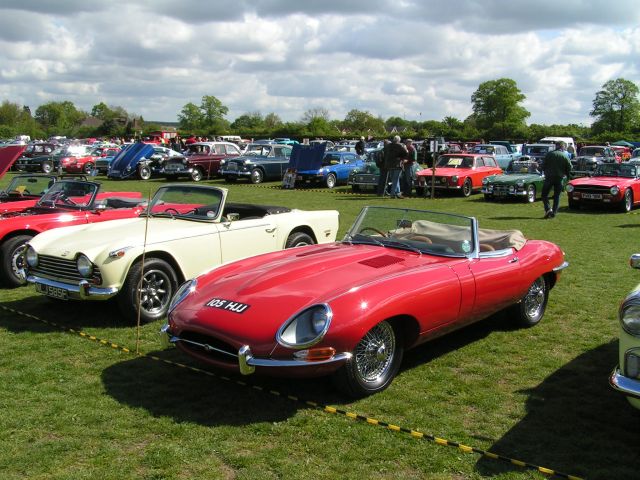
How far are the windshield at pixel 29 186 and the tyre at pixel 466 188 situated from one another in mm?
13568

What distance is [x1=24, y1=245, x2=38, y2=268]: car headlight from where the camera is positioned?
266 inches

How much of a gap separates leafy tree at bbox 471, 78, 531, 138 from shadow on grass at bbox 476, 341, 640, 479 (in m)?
93.2

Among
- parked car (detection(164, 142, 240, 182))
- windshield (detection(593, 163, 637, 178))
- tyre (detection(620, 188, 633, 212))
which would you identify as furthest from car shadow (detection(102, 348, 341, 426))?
parked car (detection(164, 142, 240, 182))

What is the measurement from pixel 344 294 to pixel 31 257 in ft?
13.6

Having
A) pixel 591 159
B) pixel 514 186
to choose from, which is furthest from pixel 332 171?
pixel 591 159

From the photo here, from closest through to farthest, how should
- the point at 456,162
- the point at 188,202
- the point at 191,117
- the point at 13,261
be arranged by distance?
the point at 188,202 → the point at 13,261 → the point at 456,162 → the point at 191,117

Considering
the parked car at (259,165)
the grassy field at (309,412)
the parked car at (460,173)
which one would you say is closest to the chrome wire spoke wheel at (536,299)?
the grassy field at (309,412)

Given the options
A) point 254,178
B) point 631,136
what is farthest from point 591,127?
point 254,178

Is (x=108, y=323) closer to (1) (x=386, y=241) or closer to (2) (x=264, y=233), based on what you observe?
(2) (x=264, y=233)

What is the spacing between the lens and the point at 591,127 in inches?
3661

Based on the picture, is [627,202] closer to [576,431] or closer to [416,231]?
[416,231]

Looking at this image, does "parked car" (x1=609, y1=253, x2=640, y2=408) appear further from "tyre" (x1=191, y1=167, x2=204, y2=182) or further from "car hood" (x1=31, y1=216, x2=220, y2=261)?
"tyre" (x1=191, y1=167, x2=204, y2=182)

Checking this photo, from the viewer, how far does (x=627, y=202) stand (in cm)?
1639

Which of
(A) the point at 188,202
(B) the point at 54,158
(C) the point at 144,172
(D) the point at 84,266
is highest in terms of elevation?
(B) the point at 54,158
